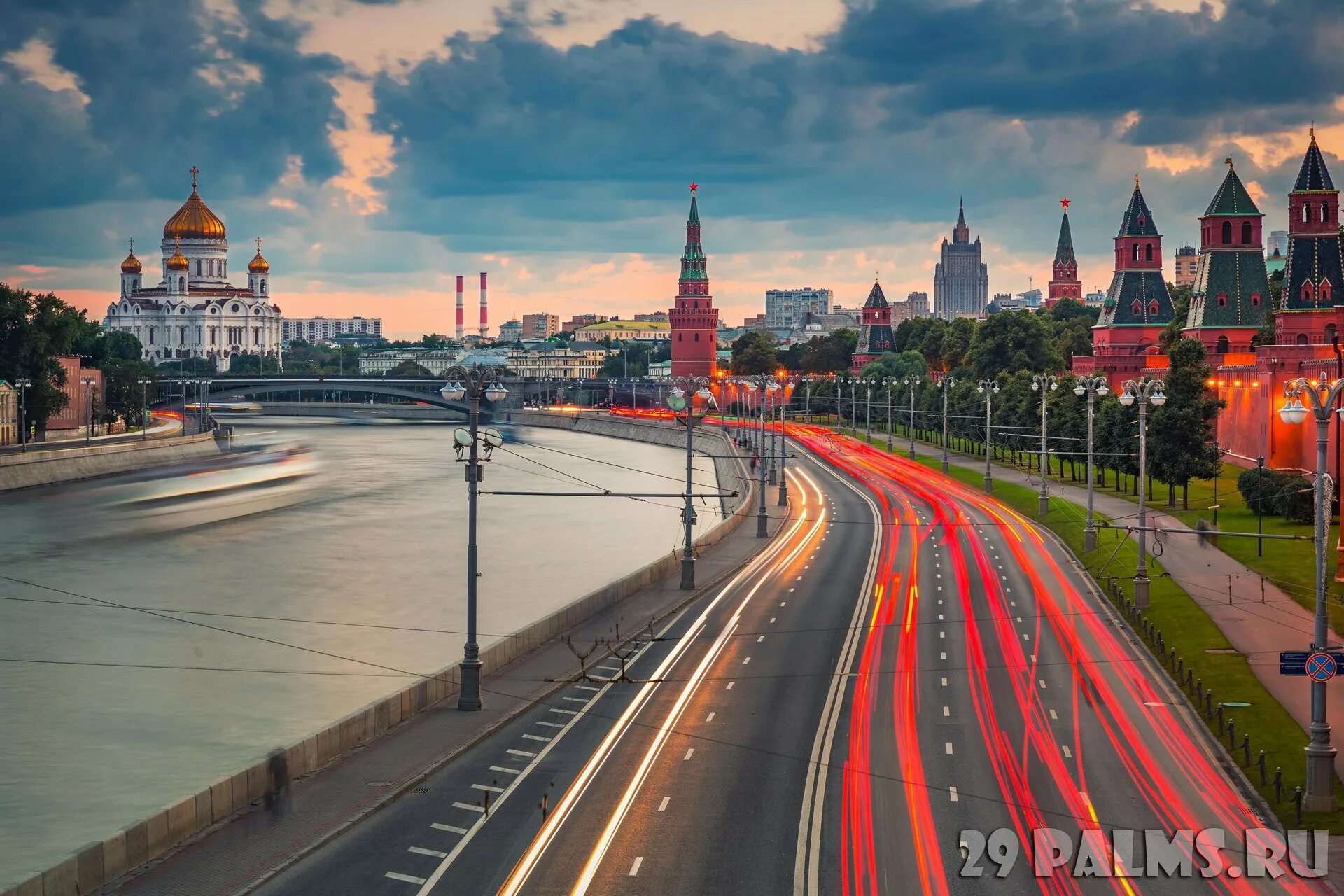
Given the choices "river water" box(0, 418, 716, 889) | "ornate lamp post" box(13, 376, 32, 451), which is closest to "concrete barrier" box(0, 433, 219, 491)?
"ornate lamp post" box(13, 376, 32, 451)

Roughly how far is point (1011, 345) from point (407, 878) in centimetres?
14640

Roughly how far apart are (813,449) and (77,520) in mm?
68897

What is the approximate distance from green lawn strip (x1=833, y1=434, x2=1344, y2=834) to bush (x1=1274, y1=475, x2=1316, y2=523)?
4.23 m

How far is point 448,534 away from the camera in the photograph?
9094cm

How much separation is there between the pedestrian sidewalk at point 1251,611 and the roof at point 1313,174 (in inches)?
1078

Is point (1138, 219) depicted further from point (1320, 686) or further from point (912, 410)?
point (1320, 686)

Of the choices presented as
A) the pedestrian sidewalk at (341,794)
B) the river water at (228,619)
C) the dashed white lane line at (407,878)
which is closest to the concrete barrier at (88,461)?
the river water at (228,619)

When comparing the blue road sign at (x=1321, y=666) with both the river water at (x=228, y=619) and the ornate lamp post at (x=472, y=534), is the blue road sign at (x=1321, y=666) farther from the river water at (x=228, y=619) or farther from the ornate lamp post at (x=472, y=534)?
the river water at (x=228, y=619)

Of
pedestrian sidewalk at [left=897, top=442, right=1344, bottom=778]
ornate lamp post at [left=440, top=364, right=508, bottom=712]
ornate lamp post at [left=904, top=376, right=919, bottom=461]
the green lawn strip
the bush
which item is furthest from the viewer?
ornate lamp post at [left=904, top=376, right=919, bottom=461]

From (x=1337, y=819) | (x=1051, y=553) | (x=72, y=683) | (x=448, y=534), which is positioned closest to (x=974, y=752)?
(x=1337, y=819)

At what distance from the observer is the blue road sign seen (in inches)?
1109

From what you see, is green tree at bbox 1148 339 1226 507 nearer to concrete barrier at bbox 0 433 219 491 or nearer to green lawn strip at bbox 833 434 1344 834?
green lawn strip at bbox 833 434 1344 834

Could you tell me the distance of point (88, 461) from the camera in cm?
12225

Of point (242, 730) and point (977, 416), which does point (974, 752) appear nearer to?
point (242, 730)
